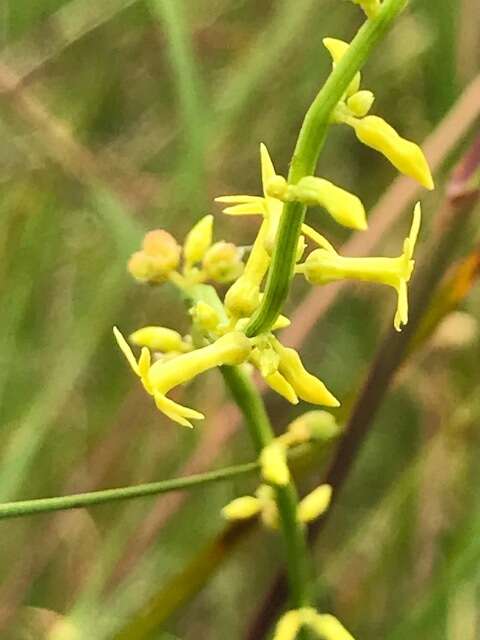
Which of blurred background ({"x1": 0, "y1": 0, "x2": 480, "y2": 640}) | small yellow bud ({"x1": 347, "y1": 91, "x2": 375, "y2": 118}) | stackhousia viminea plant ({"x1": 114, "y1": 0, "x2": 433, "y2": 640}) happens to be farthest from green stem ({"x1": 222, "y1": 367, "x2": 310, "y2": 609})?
blurred background ({"x1": 0, "y1": 0, "x2": 480, "y2": 640})

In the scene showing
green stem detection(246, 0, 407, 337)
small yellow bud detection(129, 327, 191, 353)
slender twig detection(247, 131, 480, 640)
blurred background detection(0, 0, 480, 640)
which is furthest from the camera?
blurred background detection(0, 0, 480, 640)

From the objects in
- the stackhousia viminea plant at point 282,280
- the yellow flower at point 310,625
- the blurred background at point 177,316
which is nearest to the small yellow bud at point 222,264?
the stackhousia viminea plant at point 282,280

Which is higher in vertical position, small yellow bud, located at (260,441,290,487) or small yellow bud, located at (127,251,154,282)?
small yellow bud, located at (127,251,154,282)

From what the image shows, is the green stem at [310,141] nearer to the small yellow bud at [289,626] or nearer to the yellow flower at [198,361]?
the yellow flower at [198,361]

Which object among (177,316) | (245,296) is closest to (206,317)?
(245,296)

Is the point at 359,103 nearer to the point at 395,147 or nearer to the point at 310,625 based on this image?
the point at 395,147

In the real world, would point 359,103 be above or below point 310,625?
above

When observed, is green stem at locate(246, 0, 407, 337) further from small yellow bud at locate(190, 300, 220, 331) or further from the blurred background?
the blurred background
